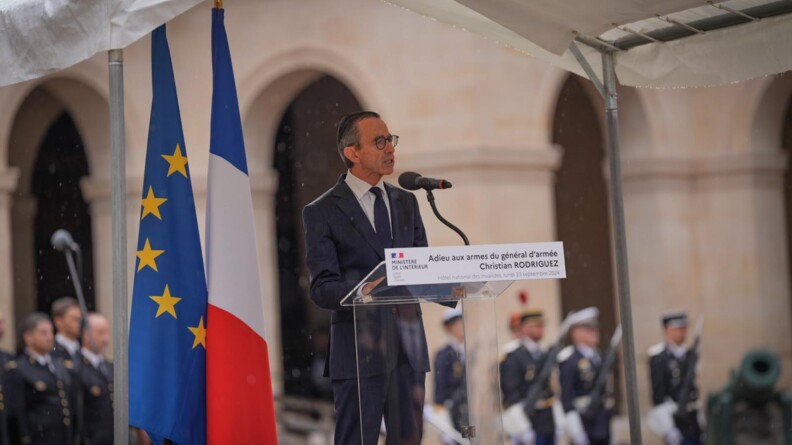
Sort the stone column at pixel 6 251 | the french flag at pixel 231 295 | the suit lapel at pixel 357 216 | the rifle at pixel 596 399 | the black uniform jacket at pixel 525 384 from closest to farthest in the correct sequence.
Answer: the suit lapel at pixel 357 216 → the french flag at pixel 231 295 → the black uniform jacket at pixel 525 384 → the rifle at pixel 596 399 → the stone column at pixel 6 251

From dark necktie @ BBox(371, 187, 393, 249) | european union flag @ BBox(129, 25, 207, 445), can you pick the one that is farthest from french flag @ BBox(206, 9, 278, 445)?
dark necktie @ BBox(371, 187, 393, 249)

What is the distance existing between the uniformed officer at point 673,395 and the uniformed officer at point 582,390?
460mm

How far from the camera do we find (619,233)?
619 cm

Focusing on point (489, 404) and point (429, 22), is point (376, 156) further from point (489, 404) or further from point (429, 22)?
point (429, 22)

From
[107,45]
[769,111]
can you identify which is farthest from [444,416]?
[769,111]

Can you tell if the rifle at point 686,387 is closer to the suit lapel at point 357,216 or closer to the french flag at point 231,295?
the french flag at point 231,295

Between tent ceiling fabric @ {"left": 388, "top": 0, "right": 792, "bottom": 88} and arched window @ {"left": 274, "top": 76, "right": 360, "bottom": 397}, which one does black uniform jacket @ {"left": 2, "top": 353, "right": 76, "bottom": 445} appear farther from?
arched window @ {"left": 274, "top": 76, "right": 360, "bottom": 397}

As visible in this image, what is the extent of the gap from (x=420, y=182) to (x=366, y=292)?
18.8 inches

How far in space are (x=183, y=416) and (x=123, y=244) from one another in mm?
728

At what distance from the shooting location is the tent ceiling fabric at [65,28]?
493 centimetres

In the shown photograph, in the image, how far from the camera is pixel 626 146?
15.1m

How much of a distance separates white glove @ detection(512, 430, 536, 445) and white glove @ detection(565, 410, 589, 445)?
1.09 feet

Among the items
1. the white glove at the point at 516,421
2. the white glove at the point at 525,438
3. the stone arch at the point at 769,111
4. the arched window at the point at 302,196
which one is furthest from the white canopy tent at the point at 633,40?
the arched window at the point at 302,196

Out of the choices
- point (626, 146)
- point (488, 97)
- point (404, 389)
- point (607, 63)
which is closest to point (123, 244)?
point (404, 389)
